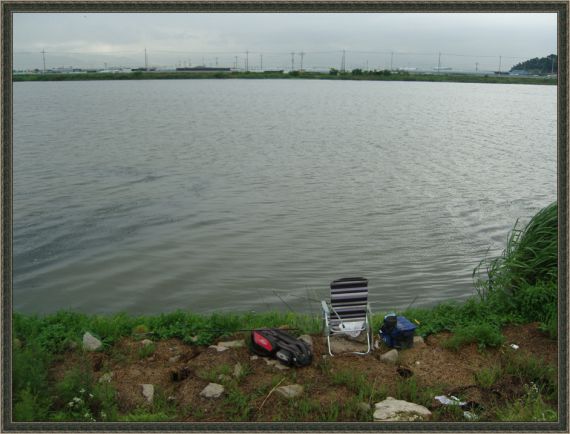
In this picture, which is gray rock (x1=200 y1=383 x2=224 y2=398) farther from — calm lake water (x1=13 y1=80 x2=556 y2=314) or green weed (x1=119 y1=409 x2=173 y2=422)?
calm lake water (x1=13 y1=80 x2=556 y2=314)

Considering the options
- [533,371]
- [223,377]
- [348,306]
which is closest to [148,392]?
[223,377]

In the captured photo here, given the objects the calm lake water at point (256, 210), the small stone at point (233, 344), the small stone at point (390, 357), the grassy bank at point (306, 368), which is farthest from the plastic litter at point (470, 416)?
the calm lake water at point (256, 210)

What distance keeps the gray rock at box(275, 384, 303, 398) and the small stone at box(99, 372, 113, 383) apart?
141 cm

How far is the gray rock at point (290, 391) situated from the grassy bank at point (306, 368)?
0.23ft

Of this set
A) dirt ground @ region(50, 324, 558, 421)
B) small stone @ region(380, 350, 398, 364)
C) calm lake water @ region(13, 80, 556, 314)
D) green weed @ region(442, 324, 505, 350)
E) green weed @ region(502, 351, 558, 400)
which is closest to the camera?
dirt ground @ region(50, 324, 558, 421)

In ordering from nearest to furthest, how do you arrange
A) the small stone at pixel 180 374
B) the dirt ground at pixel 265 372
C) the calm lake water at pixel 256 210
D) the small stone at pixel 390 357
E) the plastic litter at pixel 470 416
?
the plastic litter at pixel 470 416 → the dirt ground at pixel 265 372 → the small stone at pixel 180 374 → the small stone at pixel 390 357 → the calm lake water at pixel 256 210

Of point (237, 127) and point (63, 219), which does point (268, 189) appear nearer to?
point (63, 219)

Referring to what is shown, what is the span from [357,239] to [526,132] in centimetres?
1765

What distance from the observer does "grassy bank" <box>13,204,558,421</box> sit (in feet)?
13.8

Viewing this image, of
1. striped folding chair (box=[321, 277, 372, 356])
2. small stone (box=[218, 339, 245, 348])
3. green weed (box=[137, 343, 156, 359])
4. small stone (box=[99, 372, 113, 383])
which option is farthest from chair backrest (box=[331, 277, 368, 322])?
small stone (box=[99, 372, 113, 383])

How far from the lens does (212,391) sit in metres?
4.43

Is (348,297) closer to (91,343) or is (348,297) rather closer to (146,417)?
(146,417)

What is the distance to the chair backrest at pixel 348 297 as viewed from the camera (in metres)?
5.34

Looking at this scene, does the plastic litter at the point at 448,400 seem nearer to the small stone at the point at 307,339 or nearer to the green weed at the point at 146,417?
the small stone at the point at 307,339
